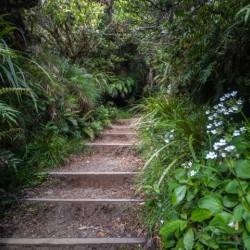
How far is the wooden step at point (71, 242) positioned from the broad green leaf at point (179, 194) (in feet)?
2.10

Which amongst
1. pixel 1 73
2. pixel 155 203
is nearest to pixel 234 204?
pixel 155 203

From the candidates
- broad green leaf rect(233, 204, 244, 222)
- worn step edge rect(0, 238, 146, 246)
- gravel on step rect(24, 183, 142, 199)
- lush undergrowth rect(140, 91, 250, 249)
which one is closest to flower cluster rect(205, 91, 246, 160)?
lush undergrowth rect(140, 91, 250, 249)

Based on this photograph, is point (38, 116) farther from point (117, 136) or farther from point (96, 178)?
point (117, 136)

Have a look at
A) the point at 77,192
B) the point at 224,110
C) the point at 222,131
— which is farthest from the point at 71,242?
the point at 224,110

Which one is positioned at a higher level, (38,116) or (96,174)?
(38,116)

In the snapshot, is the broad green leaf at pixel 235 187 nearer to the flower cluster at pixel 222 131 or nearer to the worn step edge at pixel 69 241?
the flower cluster at pixel 222 131

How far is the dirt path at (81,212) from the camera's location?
7.28 ft

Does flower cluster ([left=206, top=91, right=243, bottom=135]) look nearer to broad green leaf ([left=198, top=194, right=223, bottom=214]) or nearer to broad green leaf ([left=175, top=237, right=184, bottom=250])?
broad green leaf ([left=198, top=194, right=223, bottom=214])

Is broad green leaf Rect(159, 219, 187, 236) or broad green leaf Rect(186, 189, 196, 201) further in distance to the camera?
broad green leaf Rect(186, 189, 196, 201)

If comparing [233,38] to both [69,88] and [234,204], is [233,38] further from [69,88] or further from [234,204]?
[69,88]

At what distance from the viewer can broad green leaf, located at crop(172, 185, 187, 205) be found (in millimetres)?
1732

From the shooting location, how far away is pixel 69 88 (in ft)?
13.9

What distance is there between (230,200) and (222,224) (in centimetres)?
17

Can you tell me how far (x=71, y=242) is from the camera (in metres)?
Answer: 2.21
